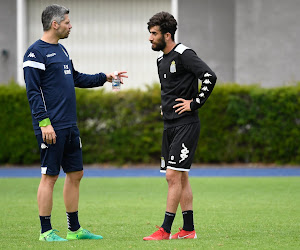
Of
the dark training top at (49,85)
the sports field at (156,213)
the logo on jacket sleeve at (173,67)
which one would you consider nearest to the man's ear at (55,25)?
the dark training top at (49,85)

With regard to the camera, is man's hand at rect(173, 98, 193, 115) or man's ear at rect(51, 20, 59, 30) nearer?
man's hand at rect(173, 98, 193, 115)

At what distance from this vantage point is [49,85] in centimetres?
683

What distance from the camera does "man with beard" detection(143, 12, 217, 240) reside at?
674 centimetres

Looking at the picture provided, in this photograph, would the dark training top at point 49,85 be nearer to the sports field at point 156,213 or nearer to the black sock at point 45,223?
the black sock at point 45,223

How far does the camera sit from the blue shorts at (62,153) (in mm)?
6793

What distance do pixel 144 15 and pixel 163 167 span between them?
1520cm

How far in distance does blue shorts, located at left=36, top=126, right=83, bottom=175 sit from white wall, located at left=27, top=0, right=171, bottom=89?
47.9 feet

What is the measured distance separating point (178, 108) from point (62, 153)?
134cm

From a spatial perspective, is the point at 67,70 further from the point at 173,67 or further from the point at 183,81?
the point at 183,81

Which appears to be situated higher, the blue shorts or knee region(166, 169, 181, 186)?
the blue shorts

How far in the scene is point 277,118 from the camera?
17531mm

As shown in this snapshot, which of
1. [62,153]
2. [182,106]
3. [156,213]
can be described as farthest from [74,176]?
[156,213]

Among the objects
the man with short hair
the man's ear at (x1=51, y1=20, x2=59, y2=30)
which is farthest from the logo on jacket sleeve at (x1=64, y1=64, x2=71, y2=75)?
the man's ear at (x1=51, y1=20, x2=59, y2=30)

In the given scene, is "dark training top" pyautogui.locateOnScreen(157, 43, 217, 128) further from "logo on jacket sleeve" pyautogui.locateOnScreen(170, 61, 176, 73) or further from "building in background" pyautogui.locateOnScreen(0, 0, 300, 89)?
"building in background" pyautogui.locateOnScreen(0, 0, 300, 89)
